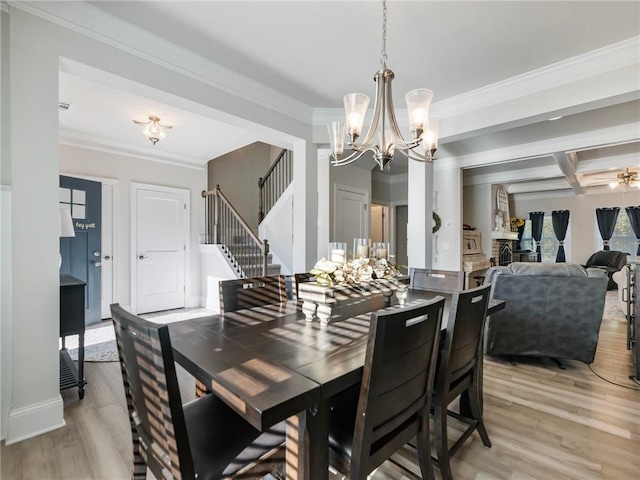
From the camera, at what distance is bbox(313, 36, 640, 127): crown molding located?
2528 mm

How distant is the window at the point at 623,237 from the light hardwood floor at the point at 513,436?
Result: 738 cm

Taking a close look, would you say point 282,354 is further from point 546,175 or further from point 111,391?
point 546,175

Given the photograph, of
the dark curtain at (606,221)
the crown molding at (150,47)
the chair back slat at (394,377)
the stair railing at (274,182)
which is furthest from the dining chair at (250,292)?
the dark curtain at (606,221)

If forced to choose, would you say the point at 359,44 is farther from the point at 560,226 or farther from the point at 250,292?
the point at 560,226

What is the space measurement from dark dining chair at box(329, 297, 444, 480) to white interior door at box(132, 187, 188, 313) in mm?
4498

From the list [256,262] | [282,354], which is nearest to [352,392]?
[282,354]

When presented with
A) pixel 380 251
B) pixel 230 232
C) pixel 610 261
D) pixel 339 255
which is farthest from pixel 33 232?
pixel 610 261

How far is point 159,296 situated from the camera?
510cm

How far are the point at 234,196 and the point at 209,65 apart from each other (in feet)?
13.5

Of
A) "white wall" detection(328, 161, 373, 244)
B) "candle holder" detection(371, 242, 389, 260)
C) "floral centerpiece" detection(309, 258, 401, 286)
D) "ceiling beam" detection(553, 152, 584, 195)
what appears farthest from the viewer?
"white wall" detection(328, 161, 373, 244)

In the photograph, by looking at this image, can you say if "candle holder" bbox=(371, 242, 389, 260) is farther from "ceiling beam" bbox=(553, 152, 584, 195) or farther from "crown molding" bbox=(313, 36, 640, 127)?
"ceiling beam" bbox=(553, 152, 584, 195)

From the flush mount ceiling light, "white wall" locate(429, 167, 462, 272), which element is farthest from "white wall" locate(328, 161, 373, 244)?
the flush mount ceiling light

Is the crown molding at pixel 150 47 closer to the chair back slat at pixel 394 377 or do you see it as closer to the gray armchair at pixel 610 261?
the chair back slat at pixel 394 377

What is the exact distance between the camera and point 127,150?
4746 mm
